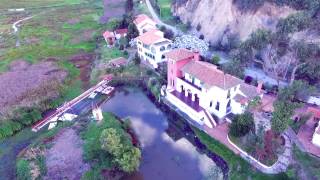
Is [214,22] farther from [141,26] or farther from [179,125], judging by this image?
[179,125]

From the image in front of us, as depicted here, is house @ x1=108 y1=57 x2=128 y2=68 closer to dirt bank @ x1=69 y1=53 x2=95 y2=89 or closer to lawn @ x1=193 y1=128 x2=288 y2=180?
dirt bank @ x1=69 y1=53 x2=95 y2=89

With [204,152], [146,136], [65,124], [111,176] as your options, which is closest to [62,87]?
[65,124]

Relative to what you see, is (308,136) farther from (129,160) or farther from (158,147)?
(129,160)

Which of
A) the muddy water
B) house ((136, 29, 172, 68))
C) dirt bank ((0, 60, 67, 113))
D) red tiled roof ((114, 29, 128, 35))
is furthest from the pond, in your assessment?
red tiled roof ((114, 29, 128, 35))

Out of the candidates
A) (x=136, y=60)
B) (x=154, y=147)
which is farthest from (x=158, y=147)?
(x=136, y=60)

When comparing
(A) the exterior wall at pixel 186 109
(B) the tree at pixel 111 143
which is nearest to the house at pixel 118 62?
(A) the exterior wall at pixel 186 109

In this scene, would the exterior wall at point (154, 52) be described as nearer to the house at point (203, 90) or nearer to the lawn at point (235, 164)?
the house at point (203, 90)
